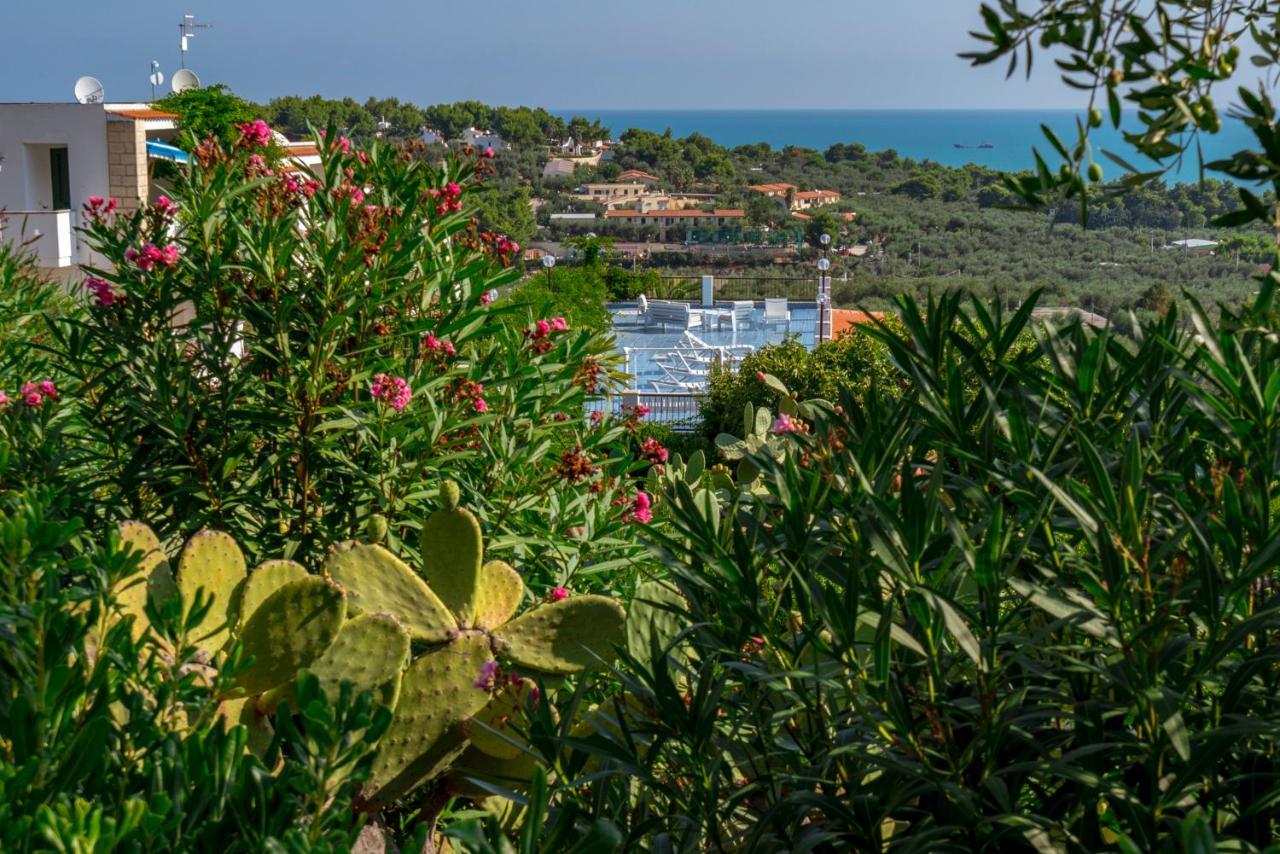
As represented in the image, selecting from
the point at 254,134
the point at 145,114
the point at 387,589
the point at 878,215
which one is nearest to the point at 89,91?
the point at 145,114

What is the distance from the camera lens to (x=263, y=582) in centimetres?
186

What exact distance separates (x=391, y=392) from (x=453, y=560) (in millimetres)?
315

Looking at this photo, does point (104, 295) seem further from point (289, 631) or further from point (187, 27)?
point (187, 27)

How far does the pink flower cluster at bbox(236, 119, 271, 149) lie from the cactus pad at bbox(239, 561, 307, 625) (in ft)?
3.60

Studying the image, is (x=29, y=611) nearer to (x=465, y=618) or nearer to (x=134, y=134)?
(x=465, y=618)

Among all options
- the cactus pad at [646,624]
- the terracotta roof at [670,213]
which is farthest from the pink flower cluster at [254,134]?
Result: the terracotta roof at [670,213]

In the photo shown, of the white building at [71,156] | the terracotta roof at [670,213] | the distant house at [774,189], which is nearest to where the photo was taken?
the white building at [71,156]

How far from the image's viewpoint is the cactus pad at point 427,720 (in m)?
1.92

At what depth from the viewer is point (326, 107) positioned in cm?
4297

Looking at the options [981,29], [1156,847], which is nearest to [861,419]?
[981,29]

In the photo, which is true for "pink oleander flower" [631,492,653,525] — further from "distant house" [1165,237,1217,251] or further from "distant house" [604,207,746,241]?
"distant house" [604,207,746,241]

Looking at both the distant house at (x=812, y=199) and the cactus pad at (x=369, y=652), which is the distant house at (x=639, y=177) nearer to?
the distant house at (x=812, y=199)

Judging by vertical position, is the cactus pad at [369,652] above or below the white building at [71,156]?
below

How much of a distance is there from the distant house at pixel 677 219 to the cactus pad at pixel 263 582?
145 feet
